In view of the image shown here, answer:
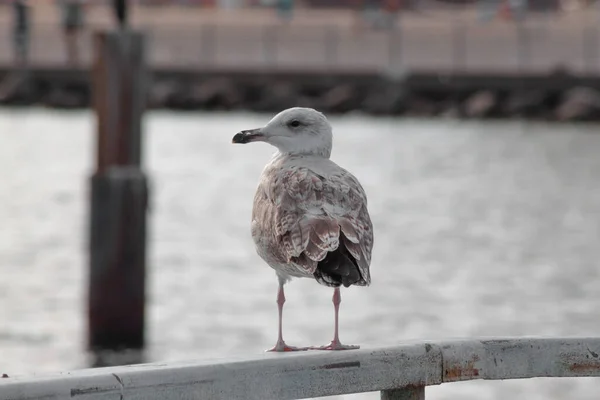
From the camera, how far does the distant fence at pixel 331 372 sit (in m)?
3.45

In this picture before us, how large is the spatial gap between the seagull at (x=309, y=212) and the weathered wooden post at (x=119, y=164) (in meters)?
6.76

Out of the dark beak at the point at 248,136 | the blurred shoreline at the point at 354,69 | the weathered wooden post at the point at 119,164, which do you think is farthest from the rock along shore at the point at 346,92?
the dark beak at the point at 248,136

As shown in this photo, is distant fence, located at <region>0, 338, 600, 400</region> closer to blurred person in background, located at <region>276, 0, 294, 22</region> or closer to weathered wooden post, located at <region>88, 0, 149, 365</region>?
weathered wooden post, located at <region>88, 0, 149, 365</region>

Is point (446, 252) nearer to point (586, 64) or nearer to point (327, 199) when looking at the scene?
point (327, 199)

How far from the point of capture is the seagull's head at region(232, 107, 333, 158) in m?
5.27

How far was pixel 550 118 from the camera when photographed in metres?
47.7

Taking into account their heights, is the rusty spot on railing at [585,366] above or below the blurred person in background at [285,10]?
below

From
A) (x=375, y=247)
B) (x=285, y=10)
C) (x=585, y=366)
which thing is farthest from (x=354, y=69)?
(x=585, y=366)

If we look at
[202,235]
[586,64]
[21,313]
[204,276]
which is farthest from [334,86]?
[21,313]

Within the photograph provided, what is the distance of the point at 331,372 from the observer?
3828mm

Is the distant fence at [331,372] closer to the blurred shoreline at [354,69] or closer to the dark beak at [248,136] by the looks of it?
the dark beak at [248,136]

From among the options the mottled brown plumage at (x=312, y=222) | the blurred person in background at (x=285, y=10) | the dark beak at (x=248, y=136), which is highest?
the blurred person in background at (x=285, y=10)

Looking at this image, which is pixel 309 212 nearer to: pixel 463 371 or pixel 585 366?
pixel 463 371

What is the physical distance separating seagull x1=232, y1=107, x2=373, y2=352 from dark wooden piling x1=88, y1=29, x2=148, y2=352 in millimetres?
6761
